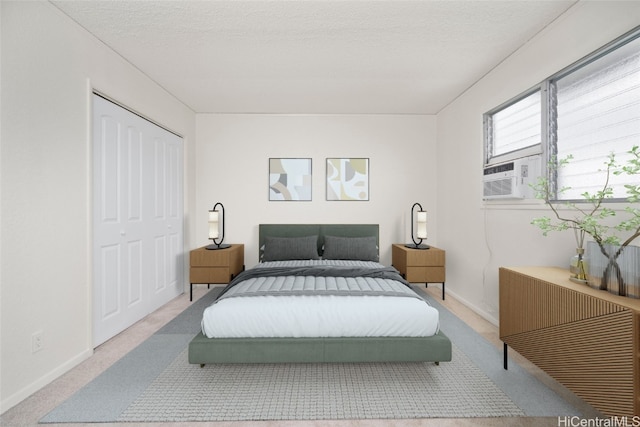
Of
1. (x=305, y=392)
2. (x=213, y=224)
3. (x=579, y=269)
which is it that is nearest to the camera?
(x=579, y=269)

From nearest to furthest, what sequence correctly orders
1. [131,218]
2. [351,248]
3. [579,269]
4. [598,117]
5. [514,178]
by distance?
[579,269] < [598,117] < [514,178] < [131,218] < [351,248]

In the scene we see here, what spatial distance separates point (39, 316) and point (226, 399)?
4.66 ft

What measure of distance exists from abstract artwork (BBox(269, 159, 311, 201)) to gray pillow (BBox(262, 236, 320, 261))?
2.56 feet

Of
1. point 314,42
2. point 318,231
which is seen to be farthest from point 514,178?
point 318,231

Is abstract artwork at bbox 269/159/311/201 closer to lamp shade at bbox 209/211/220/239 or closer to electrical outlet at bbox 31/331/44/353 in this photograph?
lamp shade at bbox 209/211/220/239

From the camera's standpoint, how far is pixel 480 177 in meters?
3.29

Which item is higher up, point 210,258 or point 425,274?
point 210,258

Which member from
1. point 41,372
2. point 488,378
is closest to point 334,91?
point 488,378

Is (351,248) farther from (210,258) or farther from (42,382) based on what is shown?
(42,382)

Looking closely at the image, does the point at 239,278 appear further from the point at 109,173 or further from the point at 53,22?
the point at 53,22

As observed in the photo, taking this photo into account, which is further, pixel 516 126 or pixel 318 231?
pixel 318 231

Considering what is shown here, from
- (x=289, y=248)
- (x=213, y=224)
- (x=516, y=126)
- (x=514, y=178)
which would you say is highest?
(x=516, y=126)

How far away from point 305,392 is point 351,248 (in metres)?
2.16

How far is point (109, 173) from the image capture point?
2678mm
